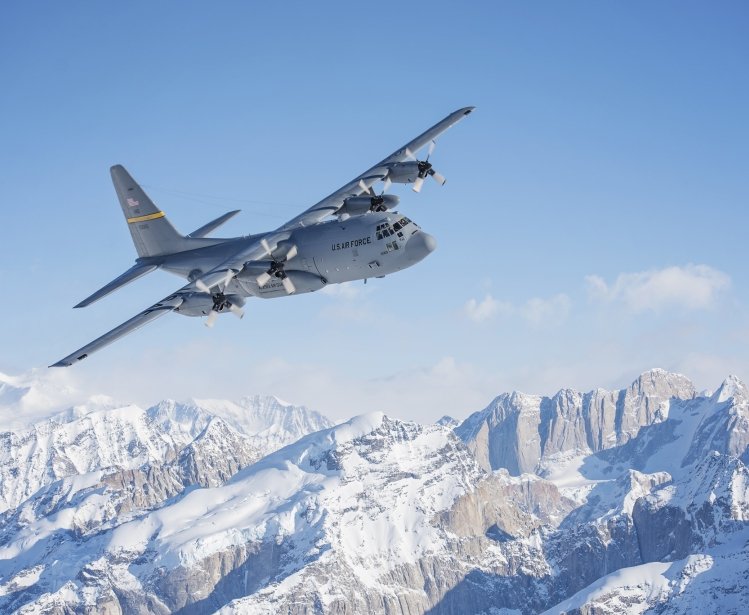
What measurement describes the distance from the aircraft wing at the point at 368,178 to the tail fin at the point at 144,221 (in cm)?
1869

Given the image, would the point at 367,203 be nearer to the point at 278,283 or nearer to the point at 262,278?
the point at 278,283

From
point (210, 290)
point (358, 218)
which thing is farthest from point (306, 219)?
point (210, 290)

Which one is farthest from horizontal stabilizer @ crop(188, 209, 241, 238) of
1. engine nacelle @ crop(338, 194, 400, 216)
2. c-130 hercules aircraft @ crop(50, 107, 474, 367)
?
engine nacelle @ crop(338, 194, 400, 216)

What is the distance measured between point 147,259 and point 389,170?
31748 mm

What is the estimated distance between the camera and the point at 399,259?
9369 cm

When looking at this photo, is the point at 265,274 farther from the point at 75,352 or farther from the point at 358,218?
the point at 75,352

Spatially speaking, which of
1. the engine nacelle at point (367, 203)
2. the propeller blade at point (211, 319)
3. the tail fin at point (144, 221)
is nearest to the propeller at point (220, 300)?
the propeller blade at point (211, 319)

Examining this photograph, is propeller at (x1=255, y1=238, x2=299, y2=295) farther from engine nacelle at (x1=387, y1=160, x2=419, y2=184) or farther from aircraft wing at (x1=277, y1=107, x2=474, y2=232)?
engine nacelle at (x1=387, y1=160, x2=419, y2=184)

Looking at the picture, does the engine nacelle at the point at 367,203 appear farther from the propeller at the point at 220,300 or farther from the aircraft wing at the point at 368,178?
the propeller at the point at 220,300

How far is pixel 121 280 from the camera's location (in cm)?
10831

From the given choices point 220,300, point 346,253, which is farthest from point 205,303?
point 346,253

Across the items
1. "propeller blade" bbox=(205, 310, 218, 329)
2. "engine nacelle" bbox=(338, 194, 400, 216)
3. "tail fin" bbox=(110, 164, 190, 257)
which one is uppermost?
"tail fin" bbox=(110, 164, 190, 257)

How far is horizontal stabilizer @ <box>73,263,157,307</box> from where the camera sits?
99869mm

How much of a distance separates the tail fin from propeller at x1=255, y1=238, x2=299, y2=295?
22.2 metres
